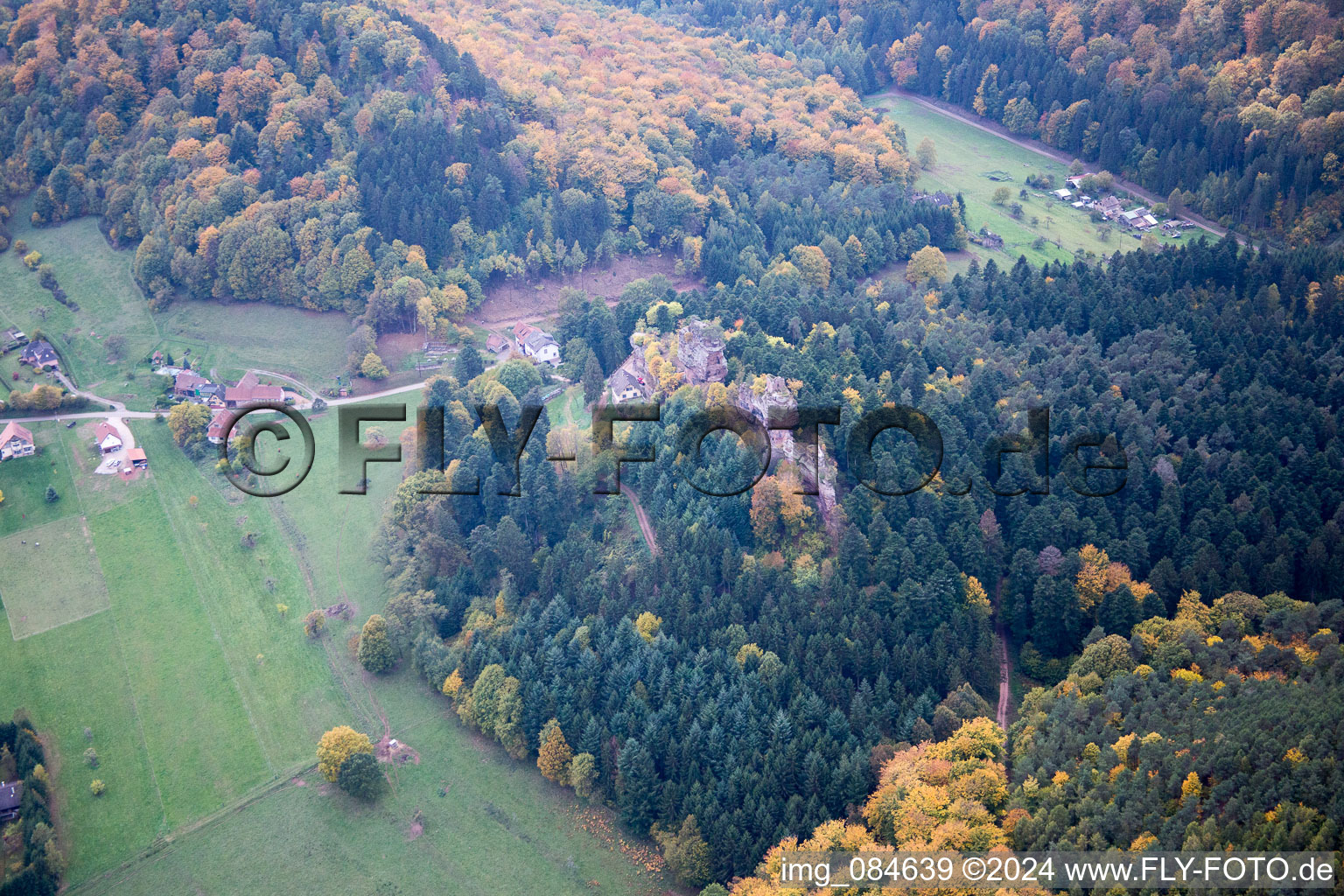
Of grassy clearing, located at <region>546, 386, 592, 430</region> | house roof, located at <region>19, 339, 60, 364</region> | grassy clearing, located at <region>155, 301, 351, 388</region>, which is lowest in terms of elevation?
house roof, located at <region>19, 339, 60, 364</region>

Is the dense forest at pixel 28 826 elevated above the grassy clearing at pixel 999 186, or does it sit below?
below

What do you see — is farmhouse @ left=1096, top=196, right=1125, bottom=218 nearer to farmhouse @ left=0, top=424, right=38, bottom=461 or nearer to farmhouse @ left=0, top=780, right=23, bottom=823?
farmhouse @ left=0, top=424, right=38, bottom=461

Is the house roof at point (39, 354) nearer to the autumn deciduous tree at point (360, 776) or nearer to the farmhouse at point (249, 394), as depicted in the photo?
the farmhouse at point (249, 394)

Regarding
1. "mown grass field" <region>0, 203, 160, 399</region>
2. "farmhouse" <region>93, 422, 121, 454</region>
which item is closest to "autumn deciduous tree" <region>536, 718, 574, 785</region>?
"farmhouse" <region>93, 422, 121, 454</region>

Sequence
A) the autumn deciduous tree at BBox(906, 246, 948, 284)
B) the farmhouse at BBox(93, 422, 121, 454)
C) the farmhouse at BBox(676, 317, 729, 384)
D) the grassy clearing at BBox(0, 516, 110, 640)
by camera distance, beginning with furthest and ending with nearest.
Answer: the autumn deciduous tree at BBox(906, 246, 948, 284)
the farmhouse at BBox(93, 422, 121, 454)
the farmhouse at BBox(676, 317, 729, 384)
the grassy clearing at BBox(0, 516, 110, 640)

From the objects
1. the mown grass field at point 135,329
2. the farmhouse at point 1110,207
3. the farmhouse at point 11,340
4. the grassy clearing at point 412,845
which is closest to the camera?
the grassy clearing at point 412,845

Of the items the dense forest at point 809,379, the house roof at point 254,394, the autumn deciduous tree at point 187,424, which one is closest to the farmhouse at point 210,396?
the house roof at point 254,394

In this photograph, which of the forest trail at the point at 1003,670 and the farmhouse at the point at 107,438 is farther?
the farmhouse at the point at 107,438
